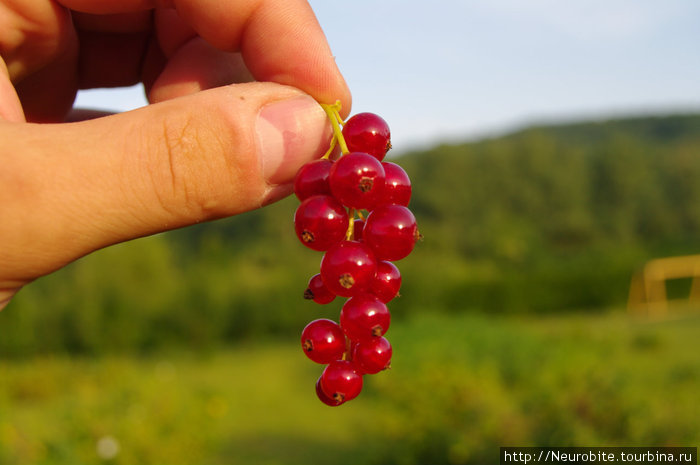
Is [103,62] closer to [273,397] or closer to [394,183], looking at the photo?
[394,183]

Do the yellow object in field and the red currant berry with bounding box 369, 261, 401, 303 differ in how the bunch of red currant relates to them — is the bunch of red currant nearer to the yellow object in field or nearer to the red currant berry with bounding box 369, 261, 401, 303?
the red currant berry with bounding box 369, 261, 401, 303

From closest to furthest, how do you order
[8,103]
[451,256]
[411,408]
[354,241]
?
1. [354,241]
2. [8,103]
3. [411,408]
4. [451,256]

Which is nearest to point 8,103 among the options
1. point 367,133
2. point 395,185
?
point 367,133

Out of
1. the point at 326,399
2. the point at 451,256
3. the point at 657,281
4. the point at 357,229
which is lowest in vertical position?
the point at 451,256

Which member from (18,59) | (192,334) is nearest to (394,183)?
(18,59)

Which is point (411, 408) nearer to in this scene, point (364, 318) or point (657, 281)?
point (364, 318)
